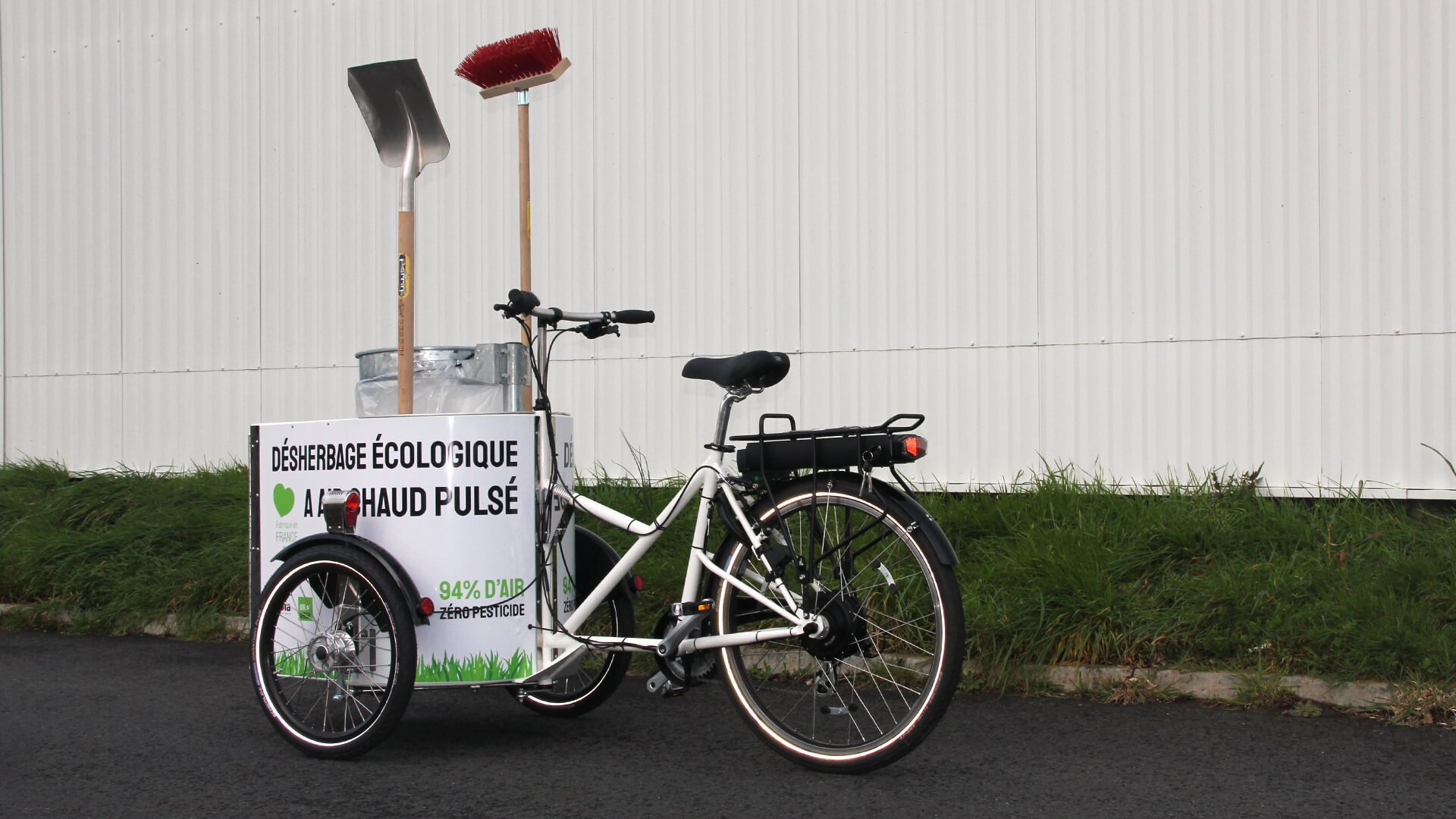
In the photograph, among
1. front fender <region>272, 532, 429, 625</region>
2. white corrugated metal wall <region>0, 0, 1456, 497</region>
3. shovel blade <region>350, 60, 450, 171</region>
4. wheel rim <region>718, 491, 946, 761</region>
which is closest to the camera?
wheel rim <region>718, 491, 946, 761</region>

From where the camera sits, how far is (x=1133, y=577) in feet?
18.7

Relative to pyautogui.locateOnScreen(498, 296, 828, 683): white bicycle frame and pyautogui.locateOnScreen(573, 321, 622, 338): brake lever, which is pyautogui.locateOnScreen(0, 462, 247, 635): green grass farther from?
pyautogui.locateOnScreen(573, 321, 622, 338): brake lever

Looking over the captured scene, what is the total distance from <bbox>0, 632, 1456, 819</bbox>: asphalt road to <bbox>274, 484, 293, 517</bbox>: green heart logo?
0.78 meters

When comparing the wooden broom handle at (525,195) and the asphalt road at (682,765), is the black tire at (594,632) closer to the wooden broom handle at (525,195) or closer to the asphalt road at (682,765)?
the asphalt road at (682,765)

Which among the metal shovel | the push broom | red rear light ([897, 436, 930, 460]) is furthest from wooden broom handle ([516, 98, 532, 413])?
red rear light ([897, 436, 930, 460])

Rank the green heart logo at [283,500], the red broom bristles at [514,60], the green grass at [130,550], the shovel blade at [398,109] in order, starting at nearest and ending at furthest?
1. the green heart logo at [283,500]
2. the shovel blade at [398,109]
3. the red broom bristles at [514,60]
4. the green grass at [130,550]

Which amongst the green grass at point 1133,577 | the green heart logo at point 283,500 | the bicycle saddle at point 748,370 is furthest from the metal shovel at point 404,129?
the bicycle saddle at point 748,370

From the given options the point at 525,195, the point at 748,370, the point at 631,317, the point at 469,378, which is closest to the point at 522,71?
the point at 525,195

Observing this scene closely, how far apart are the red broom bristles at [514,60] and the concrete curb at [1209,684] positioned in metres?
3.09

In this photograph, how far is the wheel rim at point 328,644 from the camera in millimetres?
4309

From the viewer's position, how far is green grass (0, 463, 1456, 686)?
5.07 meters

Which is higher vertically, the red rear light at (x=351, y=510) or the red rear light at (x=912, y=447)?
the red rear light at (x=912, y=447)

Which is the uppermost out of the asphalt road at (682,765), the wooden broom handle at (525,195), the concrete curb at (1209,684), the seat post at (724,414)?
the wooden broom handle at (525,195)

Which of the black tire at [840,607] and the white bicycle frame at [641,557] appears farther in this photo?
the white bicycle frame at [641,557]
